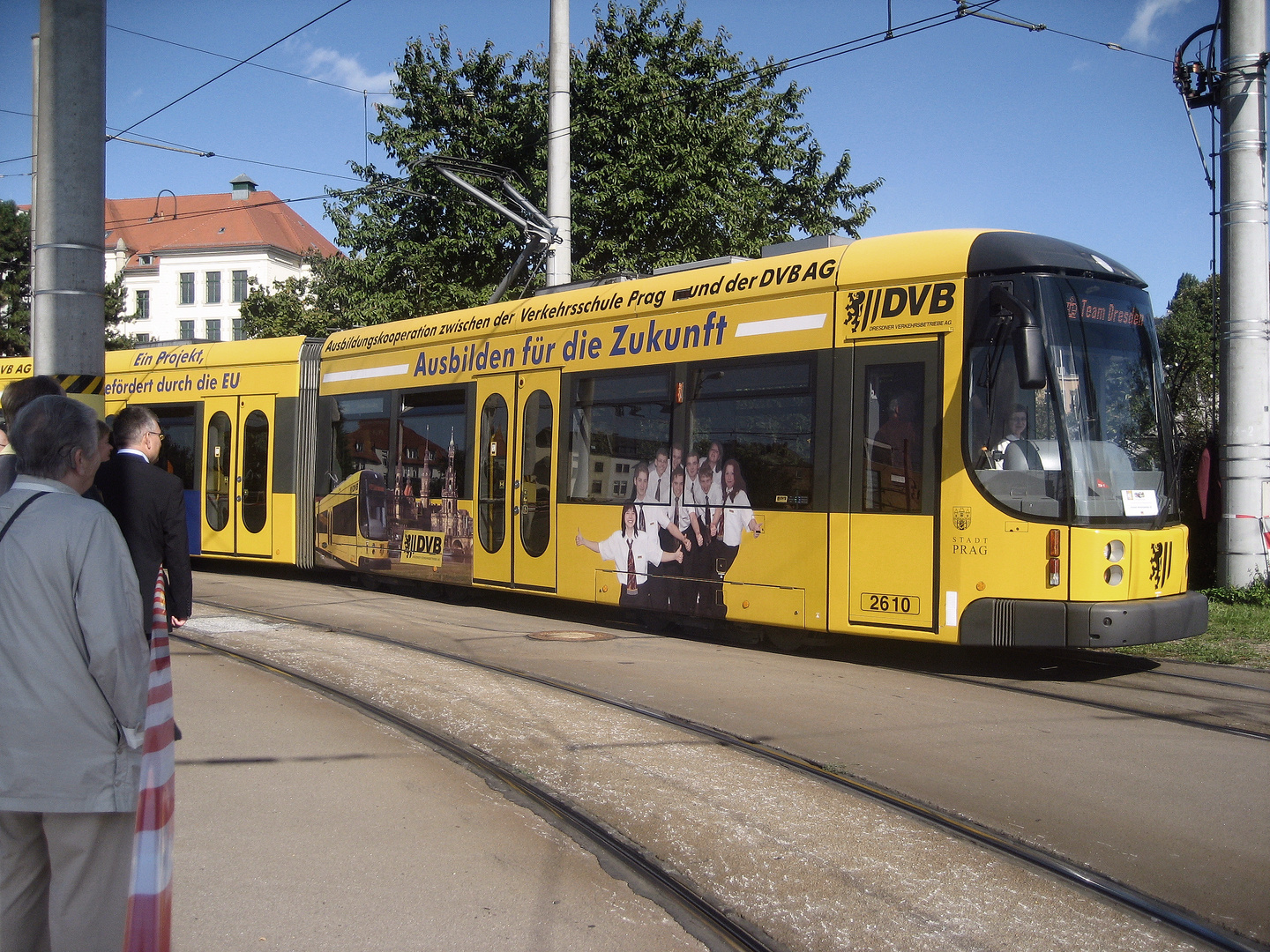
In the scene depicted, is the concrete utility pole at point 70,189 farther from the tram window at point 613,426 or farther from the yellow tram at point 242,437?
the yellow tram at point 242,437

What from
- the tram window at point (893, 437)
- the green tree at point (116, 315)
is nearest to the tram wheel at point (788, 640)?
the tram window at point (893, 437)

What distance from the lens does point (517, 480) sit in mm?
11750

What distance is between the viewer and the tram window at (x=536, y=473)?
11406mm

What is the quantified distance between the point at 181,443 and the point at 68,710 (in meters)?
14.8

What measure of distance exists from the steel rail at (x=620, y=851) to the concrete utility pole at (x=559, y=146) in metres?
9.50

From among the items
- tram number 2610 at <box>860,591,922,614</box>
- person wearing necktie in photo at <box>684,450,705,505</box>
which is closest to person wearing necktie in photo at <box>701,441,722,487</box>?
person wearing necktie in photo at <box>684,450,705,505</box>

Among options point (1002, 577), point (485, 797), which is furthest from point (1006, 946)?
point (1002, 577)

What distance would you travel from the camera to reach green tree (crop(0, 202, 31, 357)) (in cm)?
4347

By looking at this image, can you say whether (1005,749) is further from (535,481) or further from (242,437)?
(242,437)

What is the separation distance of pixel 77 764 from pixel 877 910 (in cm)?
259

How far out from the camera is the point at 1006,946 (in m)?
3.54

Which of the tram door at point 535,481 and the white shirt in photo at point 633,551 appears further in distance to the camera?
the tram door at point 535,481

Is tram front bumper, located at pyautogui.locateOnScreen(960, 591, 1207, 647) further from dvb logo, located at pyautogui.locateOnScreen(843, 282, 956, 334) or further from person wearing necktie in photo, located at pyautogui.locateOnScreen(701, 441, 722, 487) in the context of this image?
person wearing necktie in photo, located at pyautogui.locateOnScreen(701, 441, 722, 487)

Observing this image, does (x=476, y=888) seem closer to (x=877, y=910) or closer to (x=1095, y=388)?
(x=877, y=910)
